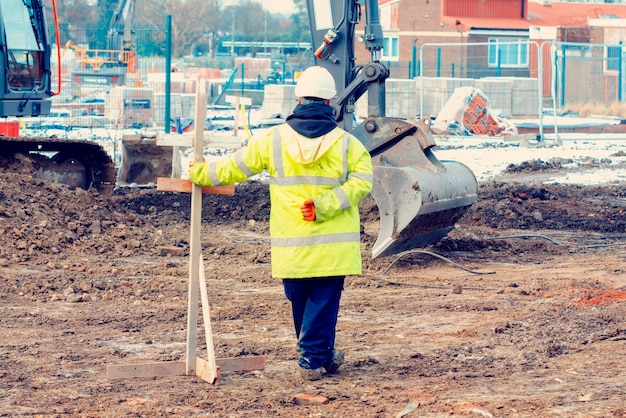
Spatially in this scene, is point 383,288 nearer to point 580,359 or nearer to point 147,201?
point 580,359

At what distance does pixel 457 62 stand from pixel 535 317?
33013 millimetres

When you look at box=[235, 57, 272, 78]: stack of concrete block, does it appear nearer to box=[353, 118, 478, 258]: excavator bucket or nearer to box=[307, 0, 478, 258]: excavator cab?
box=[307, 0, 478, 258]: excavator cab

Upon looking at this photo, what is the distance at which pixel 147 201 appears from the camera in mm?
12273

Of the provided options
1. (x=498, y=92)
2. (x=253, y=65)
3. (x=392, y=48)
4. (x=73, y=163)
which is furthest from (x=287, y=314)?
(x=253, y=65)

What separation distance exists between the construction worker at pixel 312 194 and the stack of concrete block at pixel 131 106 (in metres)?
15.5

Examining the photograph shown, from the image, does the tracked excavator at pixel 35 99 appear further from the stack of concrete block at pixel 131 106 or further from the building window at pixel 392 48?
the building window at pixel 392 48

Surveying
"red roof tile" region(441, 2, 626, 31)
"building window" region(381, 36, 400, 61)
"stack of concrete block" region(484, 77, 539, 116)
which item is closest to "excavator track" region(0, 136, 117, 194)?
"stack of concrete block" region(484, 77, 539, 116)

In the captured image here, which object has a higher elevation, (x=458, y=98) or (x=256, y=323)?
(x=458, y=98)

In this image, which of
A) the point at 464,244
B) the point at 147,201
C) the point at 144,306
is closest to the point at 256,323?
the point at 144,306

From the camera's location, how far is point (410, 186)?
853 cm

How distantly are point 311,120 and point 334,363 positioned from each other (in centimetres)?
141

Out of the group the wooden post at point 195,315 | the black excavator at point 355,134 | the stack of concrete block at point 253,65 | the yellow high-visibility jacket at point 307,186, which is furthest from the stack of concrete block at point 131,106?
the stack of concrete block at point 253,65

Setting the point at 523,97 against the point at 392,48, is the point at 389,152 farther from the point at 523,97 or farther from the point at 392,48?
the point at 392,48

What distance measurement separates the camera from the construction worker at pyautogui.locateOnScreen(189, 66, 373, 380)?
535 cm
